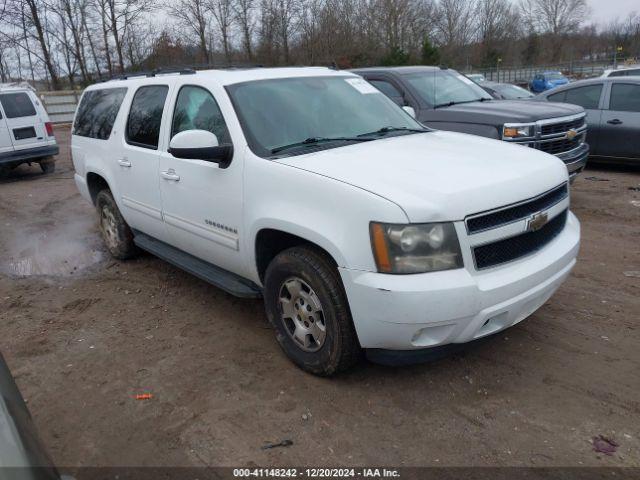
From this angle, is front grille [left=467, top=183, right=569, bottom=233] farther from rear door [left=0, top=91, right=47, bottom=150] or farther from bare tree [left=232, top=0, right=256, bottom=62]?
bare tree [left=232, top=0, right=256, bottom=62]

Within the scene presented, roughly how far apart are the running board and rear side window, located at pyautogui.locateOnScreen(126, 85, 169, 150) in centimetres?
92

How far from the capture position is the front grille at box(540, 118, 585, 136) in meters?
6.83

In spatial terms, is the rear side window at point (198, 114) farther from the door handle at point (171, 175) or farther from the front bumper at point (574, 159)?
the front bumper at point (574, 159)

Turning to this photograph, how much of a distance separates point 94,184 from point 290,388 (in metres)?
4.00

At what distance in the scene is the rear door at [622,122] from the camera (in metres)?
8.84

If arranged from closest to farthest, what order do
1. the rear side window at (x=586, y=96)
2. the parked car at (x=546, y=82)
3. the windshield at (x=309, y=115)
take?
the windshield at (x=309, y=115), the rear side window at (x=586, y=96), the parked car at (x=546, y=82)

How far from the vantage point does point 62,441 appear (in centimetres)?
307

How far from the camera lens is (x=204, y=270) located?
4293mm

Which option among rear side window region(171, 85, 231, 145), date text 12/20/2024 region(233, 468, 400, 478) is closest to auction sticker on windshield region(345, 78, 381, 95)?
rear side window region(171, 85, 231, 145)

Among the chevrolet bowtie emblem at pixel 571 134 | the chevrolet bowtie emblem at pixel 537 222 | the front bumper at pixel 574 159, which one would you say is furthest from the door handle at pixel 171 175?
the chevrolet bowtie emblem at pixel 571 134

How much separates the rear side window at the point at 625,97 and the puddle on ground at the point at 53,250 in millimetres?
8374

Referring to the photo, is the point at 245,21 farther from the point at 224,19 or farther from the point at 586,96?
the point at 586,96

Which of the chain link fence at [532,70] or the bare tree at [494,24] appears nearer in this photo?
the chain link fence at [532,70]

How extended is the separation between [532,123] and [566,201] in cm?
345
